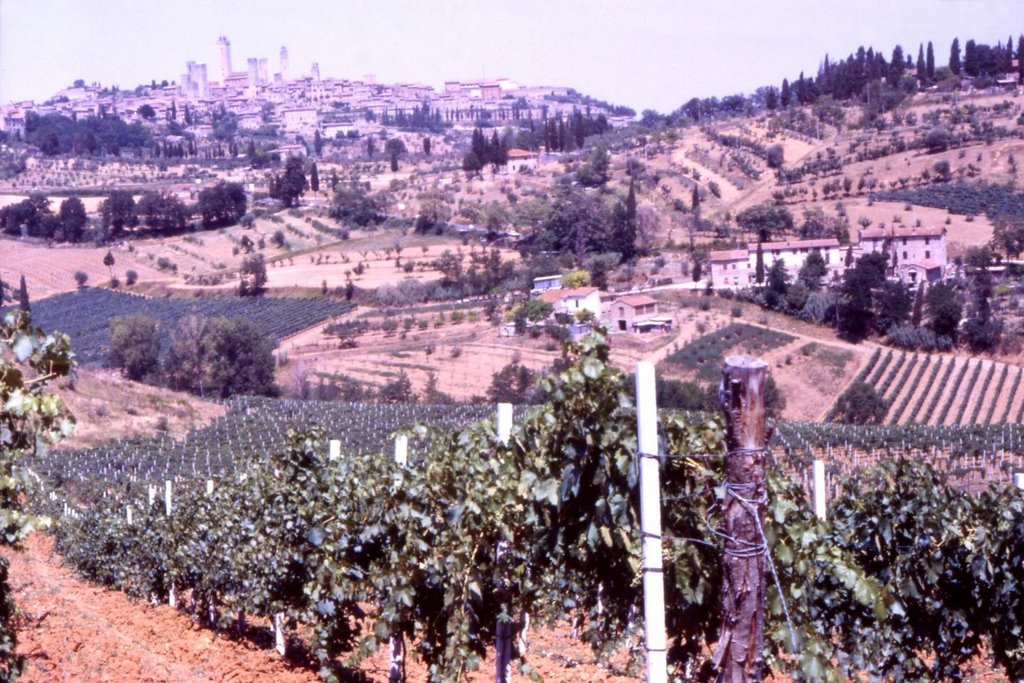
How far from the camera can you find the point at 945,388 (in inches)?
1410

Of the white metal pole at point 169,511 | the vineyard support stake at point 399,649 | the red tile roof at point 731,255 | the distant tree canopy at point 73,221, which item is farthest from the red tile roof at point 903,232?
the distant tree canopy at point 73,221

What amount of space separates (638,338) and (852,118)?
4843 centimetres

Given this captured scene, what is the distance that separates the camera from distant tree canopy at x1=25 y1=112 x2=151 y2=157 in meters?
117

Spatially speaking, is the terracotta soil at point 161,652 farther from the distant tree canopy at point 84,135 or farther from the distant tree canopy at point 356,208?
the distant tree canopy at point 84,135

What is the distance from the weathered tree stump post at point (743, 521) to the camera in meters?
2.75

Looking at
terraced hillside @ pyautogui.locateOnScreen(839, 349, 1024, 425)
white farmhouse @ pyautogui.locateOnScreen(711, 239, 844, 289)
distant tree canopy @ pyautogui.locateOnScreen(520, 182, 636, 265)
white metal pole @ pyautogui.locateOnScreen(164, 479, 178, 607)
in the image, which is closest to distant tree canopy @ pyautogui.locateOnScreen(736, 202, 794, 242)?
white farmhouse @ pyautogui.locateOnScreen(711, 239, 844, 289)

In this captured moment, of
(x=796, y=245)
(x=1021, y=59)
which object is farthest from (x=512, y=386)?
(x=1021, y=59)

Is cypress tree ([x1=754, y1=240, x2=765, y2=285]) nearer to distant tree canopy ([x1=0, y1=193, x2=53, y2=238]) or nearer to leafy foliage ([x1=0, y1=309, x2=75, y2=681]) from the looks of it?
leafy foliage ([x1=0, y1=309, x2=75, y2=681])

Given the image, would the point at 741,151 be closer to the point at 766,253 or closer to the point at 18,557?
the point at 766,253

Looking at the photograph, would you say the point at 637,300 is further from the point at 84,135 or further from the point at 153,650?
the point at 84,135

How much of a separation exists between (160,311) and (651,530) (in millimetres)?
57050

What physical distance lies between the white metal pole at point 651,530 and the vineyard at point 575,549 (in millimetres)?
108

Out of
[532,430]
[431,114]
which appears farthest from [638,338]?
[431,114]

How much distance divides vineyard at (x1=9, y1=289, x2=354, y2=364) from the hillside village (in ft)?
1.08
